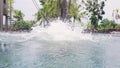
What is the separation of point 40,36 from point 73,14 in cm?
2482

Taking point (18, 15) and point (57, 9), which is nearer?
point (57, 9)

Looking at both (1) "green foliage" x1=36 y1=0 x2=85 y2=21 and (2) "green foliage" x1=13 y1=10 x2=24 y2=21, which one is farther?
(2) "green foliage" x1=13 y1=10 x2=24 y2=21

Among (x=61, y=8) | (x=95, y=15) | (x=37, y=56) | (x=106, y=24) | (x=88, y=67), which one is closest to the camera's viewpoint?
(x=88, y=67)

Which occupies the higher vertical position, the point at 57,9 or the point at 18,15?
the point at 57,9

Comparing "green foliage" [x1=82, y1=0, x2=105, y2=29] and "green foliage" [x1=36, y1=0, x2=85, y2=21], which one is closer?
"green foliage" [x1=36, y1=0, x2=85, y2=21]

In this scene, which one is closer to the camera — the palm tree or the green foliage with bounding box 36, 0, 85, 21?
the green foliage with bounding box 36, 0, 85, 21

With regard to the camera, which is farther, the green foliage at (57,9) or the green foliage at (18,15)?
the green foliage at (18,15)

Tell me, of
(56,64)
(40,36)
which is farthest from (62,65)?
(40,36)

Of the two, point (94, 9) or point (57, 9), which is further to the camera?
point (94, 9)

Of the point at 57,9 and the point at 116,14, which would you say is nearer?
the point at 57,9

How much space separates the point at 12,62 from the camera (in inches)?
380

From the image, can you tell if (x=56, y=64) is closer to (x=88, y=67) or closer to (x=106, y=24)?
(x=88, y=67)

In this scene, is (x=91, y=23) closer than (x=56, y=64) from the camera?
No

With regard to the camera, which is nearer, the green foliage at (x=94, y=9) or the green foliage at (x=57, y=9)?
the green foliage at (x=57, y=9)
